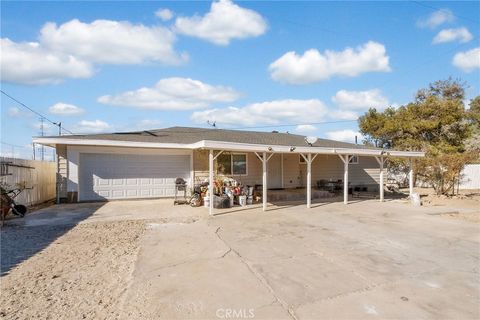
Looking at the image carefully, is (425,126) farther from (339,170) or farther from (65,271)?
(65,271)

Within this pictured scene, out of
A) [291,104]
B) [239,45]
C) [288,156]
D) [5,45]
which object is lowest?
[288,156]

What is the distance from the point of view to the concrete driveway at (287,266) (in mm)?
3477

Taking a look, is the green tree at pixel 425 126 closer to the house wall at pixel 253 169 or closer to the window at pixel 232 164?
the house wall at pixel 253 169

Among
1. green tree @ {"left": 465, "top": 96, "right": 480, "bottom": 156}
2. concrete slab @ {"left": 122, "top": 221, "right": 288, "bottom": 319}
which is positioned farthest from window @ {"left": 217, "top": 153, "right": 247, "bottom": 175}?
green tree @ {"left": 465, "top": 96, "right": 480, "bottom": 156}

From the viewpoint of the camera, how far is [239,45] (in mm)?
13719

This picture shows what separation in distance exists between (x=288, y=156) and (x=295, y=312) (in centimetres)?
1293

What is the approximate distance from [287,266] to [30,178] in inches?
428

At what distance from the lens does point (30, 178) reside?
11461mm

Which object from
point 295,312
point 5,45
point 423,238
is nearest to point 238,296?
point 295,312

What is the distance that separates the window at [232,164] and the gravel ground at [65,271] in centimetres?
700

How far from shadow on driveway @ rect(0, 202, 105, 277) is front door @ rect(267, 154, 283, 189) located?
26.2ft

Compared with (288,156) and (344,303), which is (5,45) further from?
(344,303)

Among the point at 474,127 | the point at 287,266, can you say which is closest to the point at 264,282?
the point at 287,266

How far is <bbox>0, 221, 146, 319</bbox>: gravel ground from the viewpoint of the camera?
3.42 m
